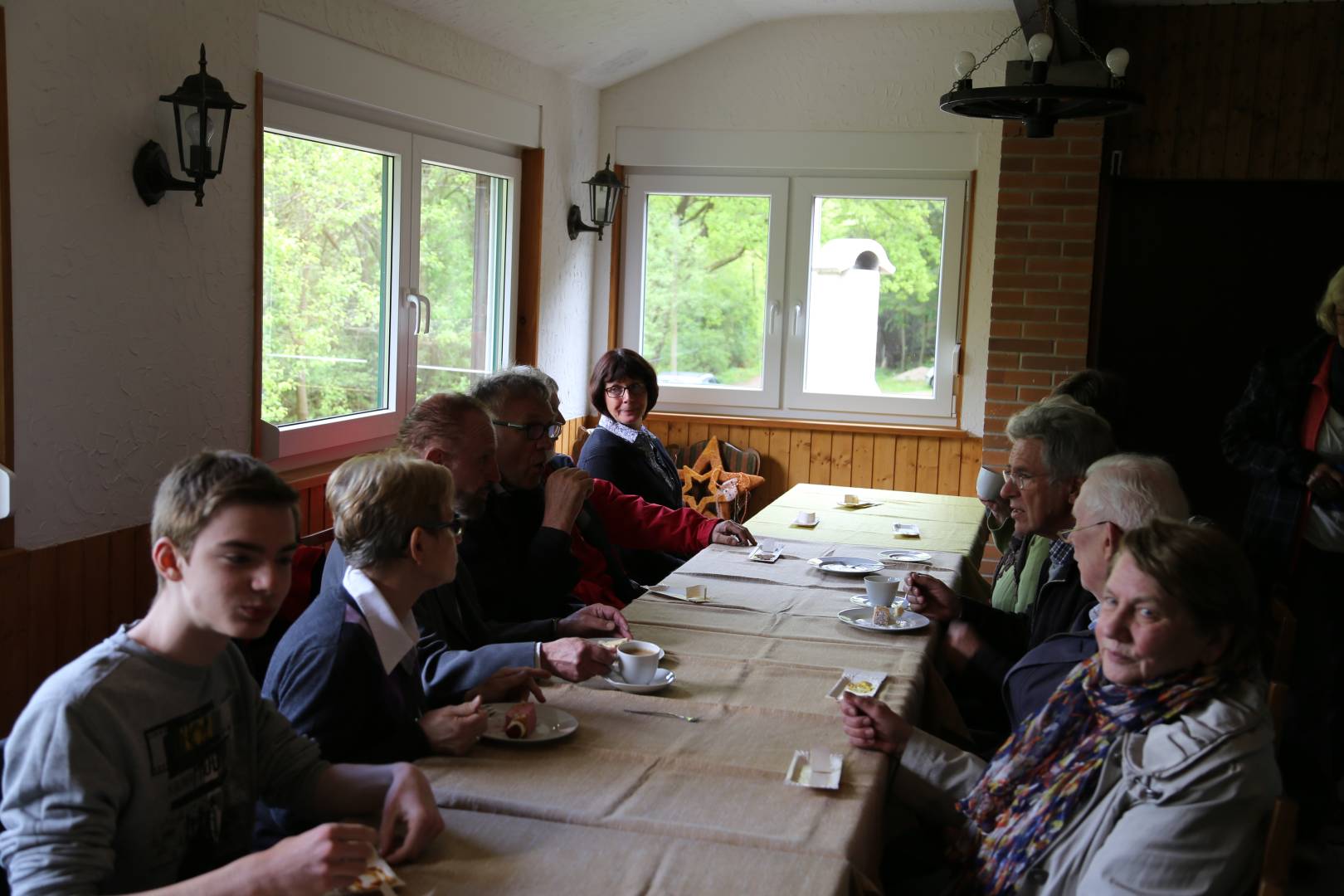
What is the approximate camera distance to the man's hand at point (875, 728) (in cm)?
186

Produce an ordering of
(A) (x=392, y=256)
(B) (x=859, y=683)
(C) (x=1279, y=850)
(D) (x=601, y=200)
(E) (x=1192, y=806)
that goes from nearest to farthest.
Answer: (C) (x=1279, y=850), (E) (x=1192, y=806), (B) (x=859, y=683), (A) (x=392, y=256), (D) (x=601, y=200)

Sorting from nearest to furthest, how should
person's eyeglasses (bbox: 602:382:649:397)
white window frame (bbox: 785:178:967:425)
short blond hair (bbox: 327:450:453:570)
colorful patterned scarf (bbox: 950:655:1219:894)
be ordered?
colorful patterned scarf (bbox: 950:655:1219:894), short blond hair (bbox: 327:450:453:570), person's eyeglasses (bbox: 602:382:649:397), white window frame (bbox: 785:178:967:425)

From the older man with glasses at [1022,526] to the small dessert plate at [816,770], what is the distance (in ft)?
2.69

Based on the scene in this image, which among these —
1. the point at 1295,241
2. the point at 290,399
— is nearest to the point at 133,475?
the point at 290,399

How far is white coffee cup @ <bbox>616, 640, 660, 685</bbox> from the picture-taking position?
6.75ft

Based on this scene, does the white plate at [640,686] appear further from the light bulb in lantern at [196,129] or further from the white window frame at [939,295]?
the white window frame at [939,295]

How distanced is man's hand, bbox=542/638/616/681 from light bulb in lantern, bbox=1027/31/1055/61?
5.34 feet

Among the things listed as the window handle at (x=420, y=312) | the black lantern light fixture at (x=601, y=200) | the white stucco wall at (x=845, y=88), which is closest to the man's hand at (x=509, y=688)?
the window handle at (x=420, y=312)

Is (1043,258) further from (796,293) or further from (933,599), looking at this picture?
Answer: (933,599)

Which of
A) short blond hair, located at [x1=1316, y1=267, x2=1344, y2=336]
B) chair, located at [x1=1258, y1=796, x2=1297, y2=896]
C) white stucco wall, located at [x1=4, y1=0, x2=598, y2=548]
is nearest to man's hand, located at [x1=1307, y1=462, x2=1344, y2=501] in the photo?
short blond hair, located at [x1=1316, y1=267, x2=1344, y2=336]

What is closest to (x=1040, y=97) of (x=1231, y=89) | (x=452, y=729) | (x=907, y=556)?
(x=907, y=556)

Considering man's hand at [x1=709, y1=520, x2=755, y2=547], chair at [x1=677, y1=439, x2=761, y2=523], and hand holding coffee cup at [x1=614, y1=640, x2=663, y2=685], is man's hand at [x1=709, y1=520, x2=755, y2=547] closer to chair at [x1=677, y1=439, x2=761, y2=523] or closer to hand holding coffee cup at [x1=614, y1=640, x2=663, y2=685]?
hand holding coffee cup at [x1=614, y1=640, x2=663, y2=685]

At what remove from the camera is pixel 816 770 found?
1.72m

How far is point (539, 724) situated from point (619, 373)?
2359 mm
